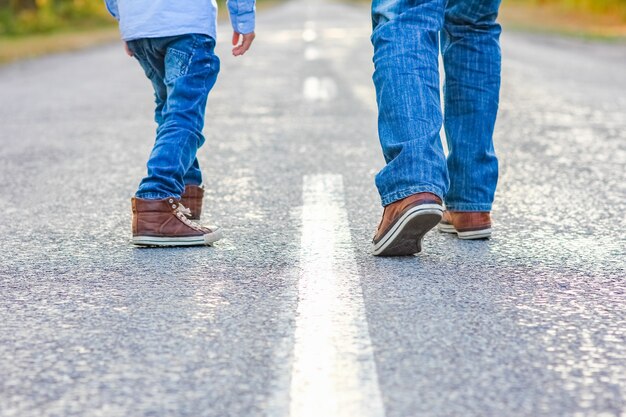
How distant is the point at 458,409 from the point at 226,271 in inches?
51.5

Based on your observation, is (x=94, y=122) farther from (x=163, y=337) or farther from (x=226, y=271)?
(x=163, y=337)

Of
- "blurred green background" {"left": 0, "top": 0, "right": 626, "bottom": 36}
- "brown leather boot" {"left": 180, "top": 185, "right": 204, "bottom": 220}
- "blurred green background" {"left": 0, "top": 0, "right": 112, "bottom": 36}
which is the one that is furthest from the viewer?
"blurred green background" {"left": 0, "top": 0, "right": 626, "bottom": 36}

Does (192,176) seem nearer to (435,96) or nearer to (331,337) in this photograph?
(435,96)

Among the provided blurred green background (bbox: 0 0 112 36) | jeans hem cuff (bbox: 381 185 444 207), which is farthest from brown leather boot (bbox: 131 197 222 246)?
blurred green background (bbox: 0 0 112 36)

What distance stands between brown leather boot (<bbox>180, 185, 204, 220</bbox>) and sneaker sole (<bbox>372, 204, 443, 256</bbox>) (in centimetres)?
88

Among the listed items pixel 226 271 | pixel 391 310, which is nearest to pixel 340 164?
pixel 226 271

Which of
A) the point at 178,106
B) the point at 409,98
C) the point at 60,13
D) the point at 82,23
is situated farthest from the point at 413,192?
the point at 60,13

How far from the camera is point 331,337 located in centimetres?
262

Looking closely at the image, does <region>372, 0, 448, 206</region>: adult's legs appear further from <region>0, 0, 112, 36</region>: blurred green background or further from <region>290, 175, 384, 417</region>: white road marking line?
<region>0, 0, 112, 36</region>: blurred green background

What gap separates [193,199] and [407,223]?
3.40 ft

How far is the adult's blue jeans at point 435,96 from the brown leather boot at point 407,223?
0.03 metres

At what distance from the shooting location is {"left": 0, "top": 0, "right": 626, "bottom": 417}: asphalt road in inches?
88.8

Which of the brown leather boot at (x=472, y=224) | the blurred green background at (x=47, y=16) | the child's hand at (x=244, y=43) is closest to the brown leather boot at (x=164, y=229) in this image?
the child's hand at (x=244, y=43)

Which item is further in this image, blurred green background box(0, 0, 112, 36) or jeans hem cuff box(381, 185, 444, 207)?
blurred green background box(0, 0, 112, 36)
